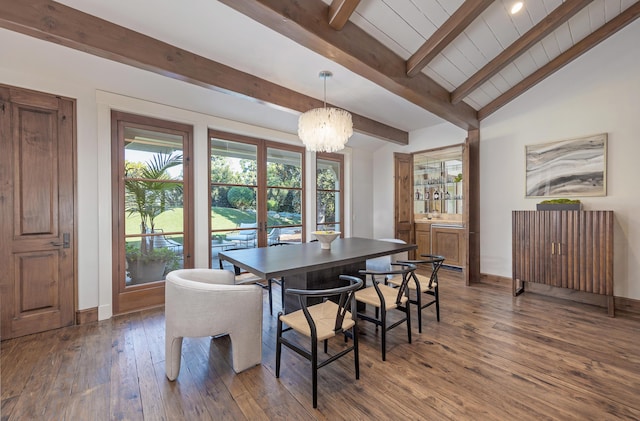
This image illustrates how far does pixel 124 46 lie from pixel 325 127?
1796 millimetres

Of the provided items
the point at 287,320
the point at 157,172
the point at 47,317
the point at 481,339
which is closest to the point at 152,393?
the point at 287,320

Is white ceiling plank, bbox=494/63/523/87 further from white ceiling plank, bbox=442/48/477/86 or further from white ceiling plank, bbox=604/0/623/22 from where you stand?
white ceiling plank, bbox=604/0/623/22

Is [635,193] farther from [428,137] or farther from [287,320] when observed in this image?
[287,320]

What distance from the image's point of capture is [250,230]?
434 centimetres

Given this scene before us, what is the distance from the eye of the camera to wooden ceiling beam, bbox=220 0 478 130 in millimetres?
1903

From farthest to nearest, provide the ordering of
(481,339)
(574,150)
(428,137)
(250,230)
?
(428,137) < (250,230) < (574,150) < (481,339)

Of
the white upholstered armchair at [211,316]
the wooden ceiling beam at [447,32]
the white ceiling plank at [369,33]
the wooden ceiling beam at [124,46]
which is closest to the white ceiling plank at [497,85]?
the white ceiling plank at [369,33]

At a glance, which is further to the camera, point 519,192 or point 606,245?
point 519,192

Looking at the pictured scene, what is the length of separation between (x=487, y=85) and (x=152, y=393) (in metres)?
5.08

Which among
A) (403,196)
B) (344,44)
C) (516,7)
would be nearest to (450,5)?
(516,7)

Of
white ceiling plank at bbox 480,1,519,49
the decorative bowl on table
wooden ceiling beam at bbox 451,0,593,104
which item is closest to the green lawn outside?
the decorative bowl on table

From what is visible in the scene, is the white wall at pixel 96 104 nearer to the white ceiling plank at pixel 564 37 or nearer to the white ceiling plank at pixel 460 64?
the white ceiling plank at pixel 460 64

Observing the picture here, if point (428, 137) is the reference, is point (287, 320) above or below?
below

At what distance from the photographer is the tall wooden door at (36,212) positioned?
8.25 feet
